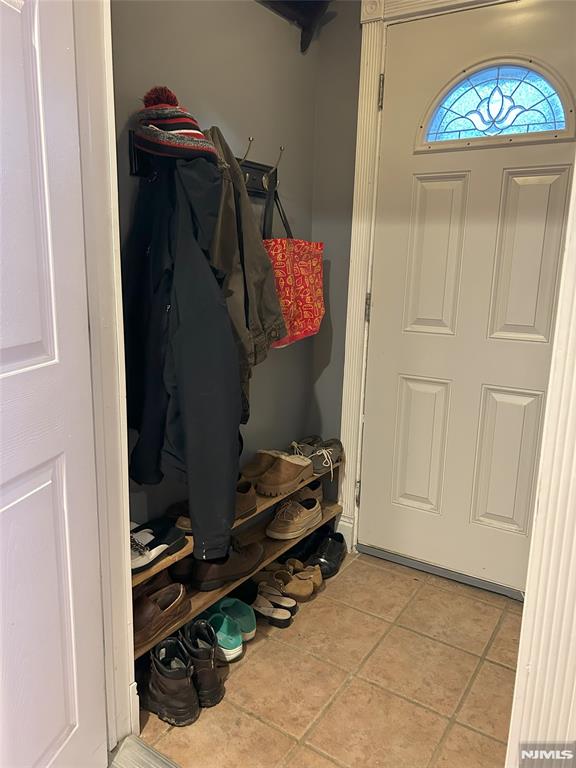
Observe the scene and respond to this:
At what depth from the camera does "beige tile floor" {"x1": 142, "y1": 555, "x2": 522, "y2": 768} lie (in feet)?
5.07

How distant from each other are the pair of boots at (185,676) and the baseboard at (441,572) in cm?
94

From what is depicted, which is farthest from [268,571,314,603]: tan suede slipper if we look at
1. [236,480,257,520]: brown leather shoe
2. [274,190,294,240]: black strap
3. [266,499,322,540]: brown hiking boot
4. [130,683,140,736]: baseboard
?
[274,190,294,240]: black strap

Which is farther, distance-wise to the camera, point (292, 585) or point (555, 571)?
point (292, 585)

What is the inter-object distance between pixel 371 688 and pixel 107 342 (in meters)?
1.30

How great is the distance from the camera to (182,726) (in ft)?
5.28

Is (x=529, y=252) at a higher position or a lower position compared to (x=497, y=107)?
lower

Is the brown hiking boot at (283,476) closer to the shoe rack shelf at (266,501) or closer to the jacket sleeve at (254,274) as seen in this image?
the shoe rack shelf at (266,501)

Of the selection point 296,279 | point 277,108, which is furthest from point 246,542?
point 277,108

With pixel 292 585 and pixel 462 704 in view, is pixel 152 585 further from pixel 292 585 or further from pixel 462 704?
pixel 462 704

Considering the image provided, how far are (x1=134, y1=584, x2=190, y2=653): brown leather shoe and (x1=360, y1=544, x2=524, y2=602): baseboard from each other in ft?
3.43

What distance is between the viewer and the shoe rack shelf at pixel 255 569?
1.69 metres

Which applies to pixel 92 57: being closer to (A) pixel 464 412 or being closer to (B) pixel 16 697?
(B) pixel 16 697

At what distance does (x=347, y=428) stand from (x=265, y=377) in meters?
0.43

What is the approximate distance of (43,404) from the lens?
44.5 inches
